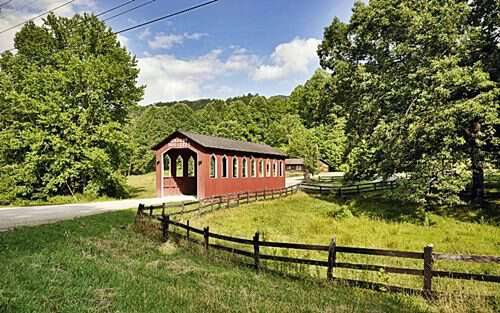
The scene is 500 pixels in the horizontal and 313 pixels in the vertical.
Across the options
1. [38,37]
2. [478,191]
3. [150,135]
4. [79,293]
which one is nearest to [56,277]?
[79,293]

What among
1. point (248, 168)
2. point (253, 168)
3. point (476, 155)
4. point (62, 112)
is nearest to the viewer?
point (476, 155)

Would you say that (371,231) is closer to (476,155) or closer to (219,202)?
(476,155)

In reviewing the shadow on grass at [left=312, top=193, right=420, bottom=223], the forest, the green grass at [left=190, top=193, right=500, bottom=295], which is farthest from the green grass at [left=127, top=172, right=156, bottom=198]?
the shadow on grass at [left=312, top=193, right=420, bottom=223]

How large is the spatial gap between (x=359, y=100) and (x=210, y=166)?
406 inches

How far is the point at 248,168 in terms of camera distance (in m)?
28.2

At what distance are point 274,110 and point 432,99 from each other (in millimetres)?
51507

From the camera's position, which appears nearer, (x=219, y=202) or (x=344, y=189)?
(x=219, y=202)

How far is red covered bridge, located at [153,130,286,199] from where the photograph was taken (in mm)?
23453

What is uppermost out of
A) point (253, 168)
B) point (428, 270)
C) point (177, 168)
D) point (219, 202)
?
point (253, 168)

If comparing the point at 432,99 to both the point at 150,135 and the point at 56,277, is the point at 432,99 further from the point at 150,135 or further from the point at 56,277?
the point at 150,135

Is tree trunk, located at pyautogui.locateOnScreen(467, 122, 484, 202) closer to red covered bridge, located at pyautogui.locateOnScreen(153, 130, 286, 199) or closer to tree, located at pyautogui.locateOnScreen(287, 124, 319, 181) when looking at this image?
red covered bridge, located at pyautogui.locateOnScreen(153, 130, 286, 199)

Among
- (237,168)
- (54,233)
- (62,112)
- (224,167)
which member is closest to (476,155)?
(224,167)

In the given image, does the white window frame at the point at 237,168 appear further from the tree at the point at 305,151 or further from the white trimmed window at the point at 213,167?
the tree at the point at 305,151

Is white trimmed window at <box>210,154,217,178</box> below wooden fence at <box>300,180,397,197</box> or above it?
above
